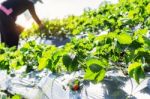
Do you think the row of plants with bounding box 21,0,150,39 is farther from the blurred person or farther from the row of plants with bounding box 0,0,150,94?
the blurred person

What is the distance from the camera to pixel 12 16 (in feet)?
27.5

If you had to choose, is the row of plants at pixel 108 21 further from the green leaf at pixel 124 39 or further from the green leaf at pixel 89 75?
the green leaf at pixel 89 75

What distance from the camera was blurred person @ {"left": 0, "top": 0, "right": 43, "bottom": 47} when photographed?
323 inches

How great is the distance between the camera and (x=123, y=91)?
320 cm

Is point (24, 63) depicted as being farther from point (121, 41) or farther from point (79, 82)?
point (121, 41)

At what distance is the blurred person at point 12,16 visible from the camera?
8203mm

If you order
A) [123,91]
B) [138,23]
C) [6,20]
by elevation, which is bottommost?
[123,91]

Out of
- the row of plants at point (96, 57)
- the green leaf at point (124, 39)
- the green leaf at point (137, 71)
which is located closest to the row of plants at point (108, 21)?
the row of plants at point (96, 57)

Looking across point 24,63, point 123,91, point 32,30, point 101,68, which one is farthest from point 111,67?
point 32,30

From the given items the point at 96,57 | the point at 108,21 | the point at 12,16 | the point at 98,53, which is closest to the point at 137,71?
the point at 96,57

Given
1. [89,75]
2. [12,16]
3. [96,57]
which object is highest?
[12,16]

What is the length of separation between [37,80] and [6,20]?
395 centimetres

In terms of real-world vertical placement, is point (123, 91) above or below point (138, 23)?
below

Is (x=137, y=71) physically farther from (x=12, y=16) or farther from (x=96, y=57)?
(x=12, y=16)
